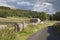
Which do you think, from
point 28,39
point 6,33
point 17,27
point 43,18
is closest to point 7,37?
point 6,33

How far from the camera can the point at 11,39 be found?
22.8 m

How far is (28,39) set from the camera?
109 feet

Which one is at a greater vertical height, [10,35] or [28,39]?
[10,35]

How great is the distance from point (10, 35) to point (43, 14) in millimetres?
123026

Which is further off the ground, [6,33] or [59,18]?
[6,33]

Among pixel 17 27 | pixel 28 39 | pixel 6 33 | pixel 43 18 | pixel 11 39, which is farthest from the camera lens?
pixel 43 18

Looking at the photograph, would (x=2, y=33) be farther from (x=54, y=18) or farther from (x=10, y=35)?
(x=54, y=18)

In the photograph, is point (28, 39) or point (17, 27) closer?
point (28, 39)

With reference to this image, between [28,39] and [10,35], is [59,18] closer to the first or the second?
[28,39]

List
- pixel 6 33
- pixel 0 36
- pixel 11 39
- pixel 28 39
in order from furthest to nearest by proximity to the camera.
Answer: pixel 28 39 < pixel 11 39 < pixel 6 33 < pixel 0 36

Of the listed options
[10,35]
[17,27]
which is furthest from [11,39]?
[17,27]

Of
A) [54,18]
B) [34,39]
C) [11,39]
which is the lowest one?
[54,18]

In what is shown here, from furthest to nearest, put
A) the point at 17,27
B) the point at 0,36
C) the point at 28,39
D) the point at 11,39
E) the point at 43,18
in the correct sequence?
Answer: the point at 43,18 → the point at 17,27 → the point at 28,39 → the point at 11,39 → the point at 0,36

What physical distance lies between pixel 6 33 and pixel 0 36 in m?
1.35
